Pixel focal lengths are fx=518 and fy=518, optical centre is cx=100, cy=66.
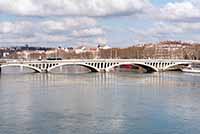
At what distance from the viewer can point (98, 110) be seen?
18.2m

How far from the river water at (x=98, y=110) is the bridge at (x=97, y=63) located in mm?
13017

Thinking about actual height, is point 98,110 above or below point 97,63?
below

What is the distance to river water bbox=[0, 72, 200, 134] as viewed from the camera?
1488cm

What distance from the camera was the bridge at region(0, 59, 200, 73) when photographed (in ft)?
132

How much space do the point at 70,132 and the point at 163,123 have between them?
3.18m

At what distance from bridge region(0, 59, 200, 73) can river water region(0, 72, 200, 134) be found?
1302 cm

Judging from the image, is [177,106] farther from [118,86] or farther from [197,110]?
[118,86]

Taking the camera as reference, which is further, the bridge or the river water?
the bridge

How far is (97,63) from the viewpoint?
42.7 metres

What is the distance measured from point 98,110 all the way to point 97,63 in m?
24.5

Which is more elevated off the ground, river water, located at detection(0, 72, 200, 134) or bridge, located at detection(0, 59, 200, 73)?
bridge, located at detection(0, 59, 200, 73)

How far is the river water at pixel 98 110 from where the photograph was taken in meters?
14.9

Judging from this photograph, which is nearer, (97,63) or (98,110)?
(98,110)

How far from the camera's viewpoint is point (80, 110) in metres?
18.1
